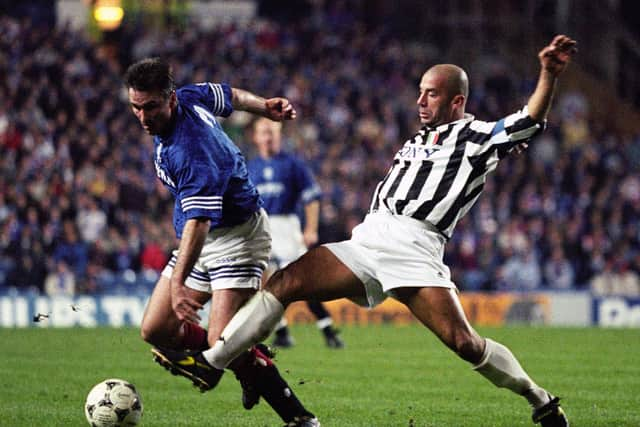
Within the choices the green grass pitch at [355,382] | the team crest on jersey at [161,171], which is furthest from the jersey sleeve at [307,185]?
the team crest on jersey at [161,171]

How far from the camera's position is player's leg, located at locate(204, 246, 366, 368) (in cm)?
A: 630

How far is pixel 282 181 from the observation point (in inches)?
531

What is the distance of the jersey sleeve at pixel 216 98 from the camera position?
7066 mm

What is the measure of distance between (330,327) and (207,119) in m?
6.91

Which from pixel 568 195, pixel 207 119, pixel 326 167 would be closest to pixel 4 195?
pixel 326 167

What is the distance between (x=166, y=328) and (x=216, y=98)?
145cm

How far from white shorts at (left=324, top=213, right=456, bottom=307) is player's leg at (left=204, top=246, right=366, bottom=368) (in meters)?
0.07

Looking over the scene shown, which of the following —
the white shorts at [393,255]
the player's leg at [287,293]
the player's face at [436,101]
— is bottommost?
the player's leg at [287,293]

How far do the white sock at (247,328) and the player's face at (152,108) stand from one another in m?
1.11

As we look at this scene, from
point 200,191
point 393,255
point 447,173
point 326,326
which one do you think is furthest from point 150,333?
point 326,326

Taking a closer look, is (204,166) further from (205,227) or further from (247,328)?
(247,328)

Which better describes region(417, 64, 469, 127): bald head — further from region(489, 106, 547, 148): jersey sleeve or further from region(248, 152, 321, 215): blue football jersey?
region(248, 152, 321, 215): blue football jersey

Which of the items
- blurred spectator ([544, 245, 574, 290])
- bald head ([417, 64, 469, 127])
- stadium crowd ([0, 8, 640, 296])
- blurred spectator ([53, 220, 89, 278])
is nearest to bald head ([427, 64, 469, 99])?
bald head ([417, 64, 469, 127])

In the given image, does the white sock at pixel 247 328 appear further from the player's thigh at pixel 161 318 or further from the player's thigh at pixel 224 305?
the player's thigh at pixel 161 318
